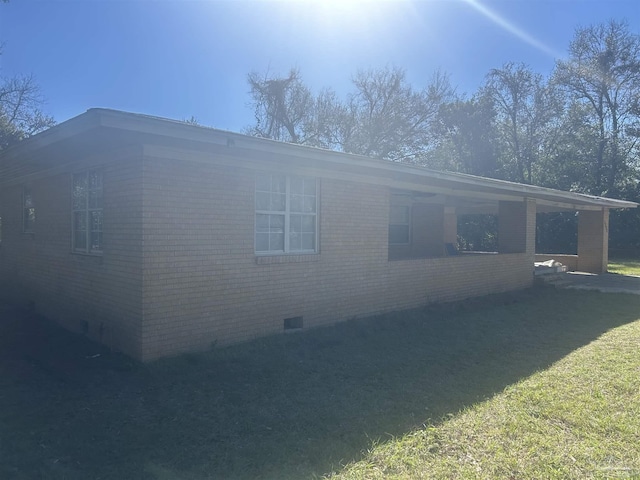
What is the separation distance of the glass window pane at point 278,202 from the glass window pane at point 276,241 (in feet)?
1.34

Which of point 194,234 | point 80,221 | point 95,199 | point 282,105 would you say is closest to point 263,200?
point 194,234

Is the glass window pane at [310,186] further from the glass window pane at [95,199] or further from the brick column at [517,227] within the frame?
the brick column at [517,227]

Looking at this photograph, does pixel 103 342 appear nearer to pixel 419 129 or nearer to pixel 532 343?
pixel 532 343

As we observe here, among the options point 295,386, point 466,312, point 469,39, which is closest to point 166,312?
point 295,386

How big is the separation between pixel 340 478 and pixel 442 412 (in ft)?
5.33

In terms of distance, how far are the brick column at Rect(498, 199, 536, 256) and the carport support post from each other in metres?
7.07

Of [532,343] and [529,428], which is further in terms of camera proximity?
[532,343]

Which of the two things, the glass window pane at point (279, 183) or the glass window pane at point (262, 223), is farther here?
the glass window pane at point (279, 183)

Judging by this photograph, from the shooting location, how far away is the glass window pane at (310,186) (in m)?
8.28

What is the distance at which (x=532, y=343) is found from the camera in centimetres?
774

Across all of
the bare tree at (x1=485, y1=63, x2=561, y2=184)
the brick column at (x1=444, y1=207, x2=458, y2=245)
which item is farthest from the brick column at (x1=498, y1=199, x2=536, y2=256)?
the bare tree at (x1=485, y1=63, x2=561, y2=184)

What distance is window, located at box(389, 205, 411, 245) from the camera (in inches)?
597

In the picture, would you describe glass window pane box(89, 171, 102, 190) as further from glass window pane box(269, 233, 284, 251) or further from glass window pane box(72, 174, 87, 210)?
glass window pane box(269, 233, 284, 251)

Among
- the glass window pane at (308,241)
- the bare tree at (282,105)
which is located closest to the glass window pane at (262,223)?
the glass window pane at (308,241)
